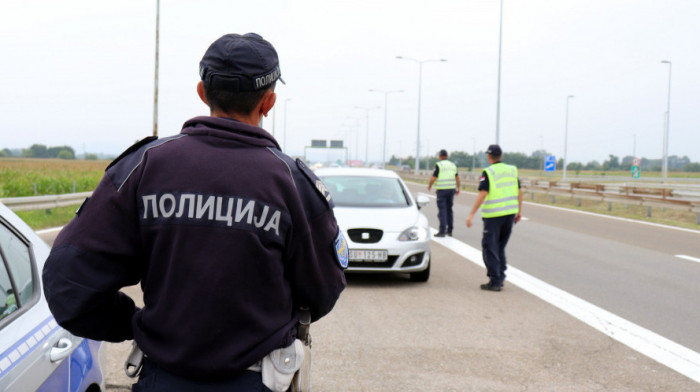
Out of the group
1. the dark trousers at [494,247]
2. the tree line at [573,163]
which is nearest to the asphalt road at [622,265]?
the dark trousers at [494,247]

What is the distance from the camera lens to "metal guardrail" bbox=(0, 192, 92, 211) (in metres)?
13.2

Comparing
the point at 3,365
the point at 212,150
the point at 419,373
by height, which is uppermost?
the point at 212,150

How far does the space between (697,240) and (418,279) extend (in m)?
9.09

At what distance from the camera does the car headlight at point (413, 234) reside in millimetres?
8852

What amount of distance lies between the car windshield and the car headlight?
1.05 metres

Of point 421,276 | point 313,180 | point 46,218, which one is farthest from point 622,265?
point 46,218

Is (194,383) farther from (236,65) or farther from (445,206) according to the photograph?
(445,206)

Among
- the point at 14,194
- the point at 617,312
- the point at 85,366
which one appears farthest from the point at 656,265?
the point at 14,194

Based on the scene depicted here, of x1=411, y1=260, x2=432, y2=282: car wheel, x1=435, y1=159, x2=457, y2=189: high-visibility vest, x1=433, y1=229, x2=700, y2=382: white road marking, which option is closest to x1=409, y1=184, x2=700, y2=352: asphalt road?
x1=433, y1=229, x2=700, y2=382: white road marking

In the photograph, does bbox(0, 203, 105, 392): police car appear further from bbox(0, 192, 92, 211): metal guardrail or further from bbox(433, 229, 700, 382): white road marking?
bbox(0, 192, 92, 211): metal guardrail

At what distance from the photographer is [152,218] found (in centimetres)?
192

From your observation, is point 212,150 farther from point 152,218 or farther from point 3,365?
point 3,365

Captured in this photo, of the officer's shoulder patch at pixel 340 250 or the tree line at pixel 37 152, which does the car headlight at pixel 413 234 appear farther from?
the tree line at pixel 37 152

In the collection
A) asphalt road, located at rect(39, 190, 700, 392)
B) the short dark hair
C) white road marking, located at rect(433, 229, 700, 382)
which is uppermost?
the short dark hair
